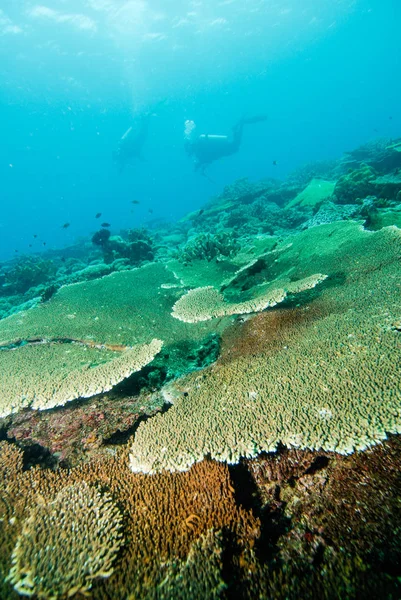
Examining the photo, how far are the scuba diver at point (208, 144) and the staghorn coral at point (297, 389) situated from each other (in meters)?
32.6

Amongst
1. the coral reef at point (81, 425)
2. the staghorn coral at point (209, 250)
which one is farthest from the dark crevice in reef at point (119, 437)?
the staghorn coral at point (209, 250)

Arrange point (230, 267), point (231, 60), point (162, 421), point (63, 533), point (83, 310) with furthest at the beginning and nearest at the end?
point (231, 60) → point (230, 267) → point (83, 310) → point (162, 421) → point (63, 533)

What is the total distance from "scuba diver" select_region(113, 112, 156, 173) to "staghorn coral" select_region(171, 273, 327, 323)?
4319 cm

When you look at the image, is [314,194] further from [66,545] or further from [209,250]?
[66,545]

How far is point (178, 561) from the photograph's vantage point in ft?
6.27

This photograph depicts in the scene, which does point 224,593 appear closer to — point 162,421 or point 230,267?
point 162,421

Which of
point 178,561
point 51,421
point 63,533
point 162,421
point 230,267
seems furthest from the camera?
point 230,267

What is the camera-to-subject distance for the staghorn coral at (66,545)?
5.91ft

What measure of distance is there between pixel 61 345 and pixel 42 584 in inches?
121

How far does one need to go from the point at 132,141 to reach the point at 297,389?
4579cm

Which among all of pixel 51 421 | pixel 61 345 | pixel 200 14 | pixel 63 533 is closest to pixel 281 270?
pixel 61 345

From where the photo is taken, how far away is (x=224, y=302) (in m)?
4.35

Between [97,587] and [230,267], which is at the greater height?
[230,267]

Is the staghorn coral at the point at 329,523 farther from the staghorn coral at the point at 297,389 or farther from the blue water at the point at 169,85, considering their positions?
the blue water at the point at 169,85
